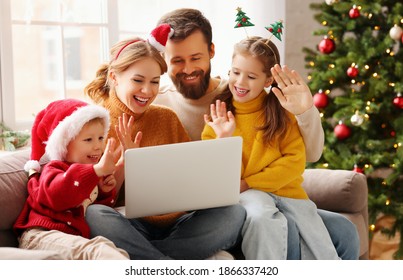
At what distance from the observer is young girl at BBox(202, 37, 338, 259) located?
6.29 feet

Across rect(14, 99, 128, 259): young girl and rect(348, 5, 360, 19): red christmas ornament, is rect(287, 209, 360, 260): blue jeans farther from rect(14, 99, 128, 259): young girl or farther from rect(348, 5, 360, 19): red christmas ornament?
rect(348, 5, 360, 19): red christmas ornament

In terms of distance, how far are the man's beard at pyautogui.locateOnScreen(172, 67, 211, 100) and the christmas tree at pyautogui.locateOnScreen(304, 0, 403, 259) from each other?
115cm

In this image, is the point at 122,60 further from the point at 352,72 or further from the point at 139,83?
the point at 352,72

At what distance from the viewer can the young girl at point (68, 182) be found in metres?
1.57

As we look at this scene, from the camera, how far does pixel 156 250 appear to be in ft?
5.76

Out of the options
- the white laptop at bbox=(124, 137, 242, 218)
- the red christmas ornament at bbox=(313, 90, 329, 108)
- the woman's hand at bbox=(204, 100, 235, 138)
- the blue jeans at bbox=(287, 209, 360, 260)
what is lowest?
the blue jeans at bbox=(287, 209, 360, 260)

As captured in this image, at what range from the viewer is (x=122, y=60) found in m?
1.95

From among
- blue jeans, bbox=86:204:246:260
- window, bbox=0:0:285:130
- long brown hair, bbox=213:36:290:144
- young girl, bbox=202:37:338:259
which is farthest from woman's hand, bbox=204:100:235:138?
window, bbox=0:0:285:130

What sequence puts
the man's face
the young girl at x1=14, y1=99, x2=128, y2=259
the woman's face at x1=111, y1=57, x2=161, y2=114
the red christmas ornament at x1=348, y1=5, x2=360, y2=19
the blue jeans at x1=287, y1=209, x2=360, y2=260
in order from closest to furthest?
the young girl at x1=14, y1=99, x2=128, y2=259 < the woman's face at x1=111, y1=57, x2=161, y2=114 < the blue jeans at x1=287, y1=209, x2=360, y2=260 < the man's face < the red christmas ornament at x1=348, y1=5, x2=360, y2=19

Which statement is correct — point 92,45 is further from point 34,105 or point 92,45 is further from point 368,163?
point 368,163

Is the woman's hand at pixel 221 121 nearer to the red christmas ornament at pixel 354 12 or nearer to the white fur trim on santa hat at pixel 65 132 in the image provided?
the white fur trim on santa hat at pixel 65 132
